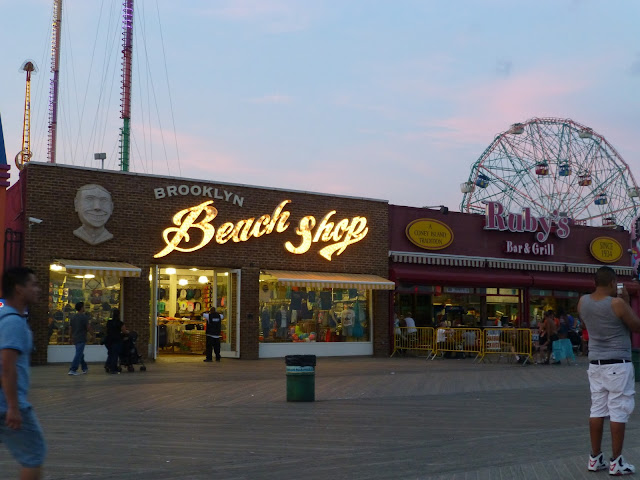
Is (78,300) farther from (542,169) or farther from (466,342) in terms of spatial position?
(542,169)

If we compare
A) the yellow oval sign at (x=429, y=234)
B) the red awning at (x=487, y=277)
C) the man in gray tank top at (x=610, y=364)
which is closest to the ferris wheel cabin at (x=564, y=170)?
the red awning at (x=487, y=277)

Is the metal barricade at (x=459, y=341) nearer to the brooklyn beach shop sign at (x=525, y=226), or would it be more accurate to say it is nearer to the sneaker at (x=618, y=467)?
the brooklyn beach shop sign at (x=525, y=226)

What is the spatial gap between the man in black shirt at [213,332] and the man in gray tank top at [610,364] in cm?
1750

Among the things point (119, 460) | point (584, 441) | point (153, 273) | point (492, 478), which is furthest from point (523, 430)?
point (153, 273)

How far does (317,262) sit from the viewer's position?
91.5ft

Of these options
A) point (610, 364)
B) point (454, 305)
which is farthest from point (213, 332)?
point (610, 364)

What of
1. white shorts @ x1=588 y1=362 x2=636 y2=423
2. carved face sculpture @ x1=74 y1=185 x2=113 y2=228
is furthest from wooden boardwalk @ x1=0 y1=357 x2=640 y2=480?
carved face sculpture @ x1=74 y1=185 x2=113 y2=228

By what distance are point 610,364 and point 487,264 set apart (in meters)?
24.9

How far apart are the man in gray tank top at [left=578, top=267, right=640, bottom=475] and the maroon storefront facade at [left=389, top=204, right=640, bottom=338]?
21.4 meters

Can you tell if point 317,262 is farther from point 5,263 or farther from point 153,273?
point 5,263

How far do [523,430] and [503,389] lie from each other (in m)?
6.17

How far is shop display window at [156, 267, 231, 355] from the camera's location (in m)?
27.9

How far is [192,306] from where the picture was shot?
28.6 metres

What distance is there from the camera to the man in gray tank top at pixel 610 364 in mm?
7785
